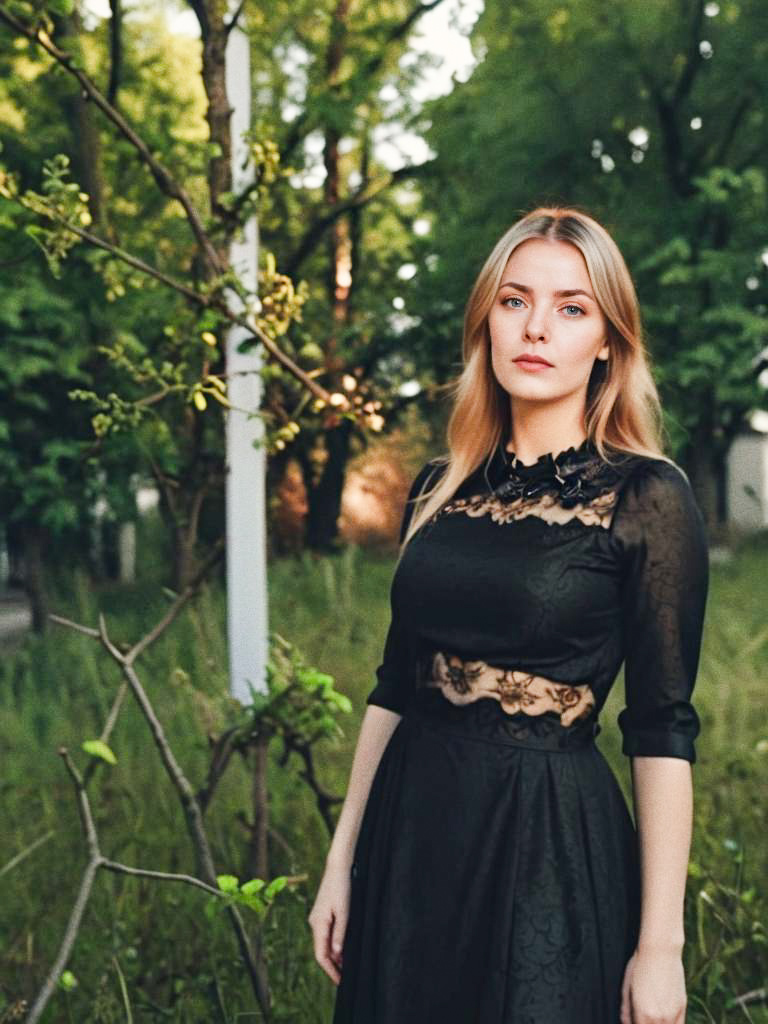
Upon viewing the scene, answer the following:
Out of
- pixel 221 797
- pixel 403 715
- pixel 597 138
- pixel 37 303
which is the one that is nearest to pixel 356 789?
pixel 403 715

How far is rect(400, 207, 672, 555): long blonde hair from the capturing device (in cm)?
196

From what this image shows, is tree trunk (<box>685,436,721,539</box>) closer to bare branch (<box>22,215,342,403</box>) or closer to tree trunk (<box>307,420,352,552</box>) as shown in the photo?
tree trunk (<box>307,420,352,552</box>)

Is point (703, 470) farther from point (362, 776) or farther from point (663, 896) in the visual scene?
point (663, 896)

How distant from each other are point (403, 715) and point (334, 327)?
7663 millimetres

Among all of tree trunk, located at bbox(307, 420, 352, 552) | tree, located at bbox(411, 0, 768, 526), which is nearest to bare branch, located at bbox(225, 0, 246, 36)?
tree, located at bbox(411, 0, 768, 526)

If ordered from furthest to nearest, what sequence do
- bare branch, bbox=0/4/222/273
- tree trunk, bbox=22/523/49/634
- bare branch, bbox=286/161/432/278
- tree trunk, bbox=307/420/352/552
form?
tree trunk, bbox=307/420/352/552 → bare branch, bbox=286/161/432/278 → tree trunk, bbox=22/523/49/634 → bare branch, bbox=0/4/222/273

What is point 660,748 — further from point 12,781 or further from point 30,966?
point 12,781

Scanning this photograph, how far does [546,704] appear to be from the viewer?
189 centimetres

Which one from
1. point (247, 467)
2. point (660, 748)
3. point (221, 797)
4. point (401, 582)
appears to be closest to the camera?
point (660, 748)

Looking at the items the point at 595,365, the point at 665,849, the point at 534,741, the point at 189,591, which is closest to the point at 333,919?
the point at 534,741

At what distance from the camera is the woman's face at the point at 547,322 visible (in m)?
1.95

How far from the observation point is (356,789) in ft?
7.08

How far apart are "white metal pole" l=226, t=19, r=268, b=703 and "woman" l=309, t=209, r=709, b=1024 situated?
142 centimetres

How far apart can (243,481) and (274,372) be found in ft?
1.14
